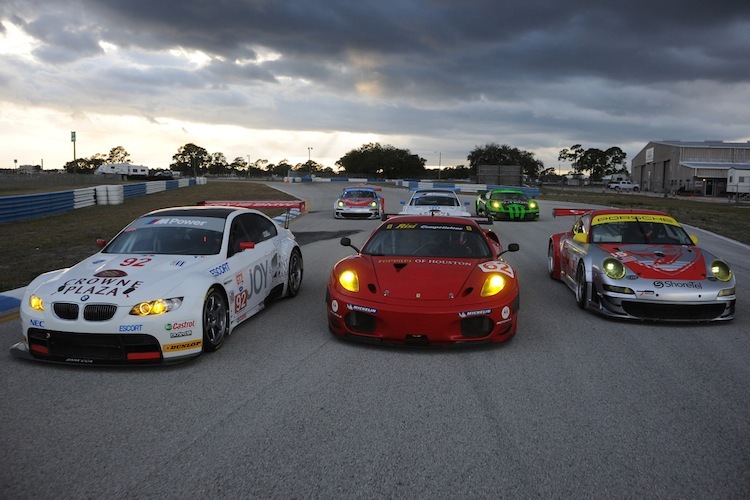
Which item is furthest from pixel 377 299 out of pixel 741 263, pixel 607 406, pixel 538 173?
pixel 538 173

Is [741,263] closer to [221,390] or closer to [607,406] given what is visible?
[607,406]

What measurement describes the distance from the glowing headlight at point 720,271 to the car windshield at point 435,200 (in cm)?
1040

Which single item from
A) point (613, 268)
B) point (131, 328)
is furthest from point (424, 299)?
point (613, 268)

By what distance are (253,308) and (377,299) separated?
1.79m

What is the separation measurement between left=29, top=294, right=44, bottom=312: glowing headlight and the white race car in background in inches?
467

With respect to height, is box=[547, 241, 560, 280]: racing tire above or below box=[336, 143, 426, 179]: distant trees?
below

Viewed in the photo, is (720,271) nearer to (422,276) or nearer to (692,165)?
(422,276)

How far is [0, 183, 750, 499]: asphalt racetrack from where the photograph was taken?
3.19 metres

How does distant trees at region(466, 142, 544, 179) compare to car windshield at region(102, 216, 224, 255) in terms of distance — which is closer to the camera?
car windshield at region(102, 216, 224, 255)

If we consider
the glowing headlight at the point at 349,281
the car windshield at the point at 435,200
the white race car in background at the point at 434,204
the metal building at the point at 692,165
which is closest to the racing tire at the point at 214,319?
the glowing headlight at the point at 349,281

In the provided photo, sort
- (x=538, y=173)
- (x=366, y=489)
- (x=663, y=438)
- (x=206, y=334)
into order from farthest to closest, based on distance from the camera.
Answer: (x=538, y=173), (x=206, y=334), (x=663, y=438), (x=366, y=489)

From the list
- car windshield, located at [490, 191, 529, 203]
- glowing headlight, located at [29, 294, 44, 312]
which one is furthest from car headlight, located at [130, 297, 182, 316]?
car windshield, located at [490, 191, 529, 203]

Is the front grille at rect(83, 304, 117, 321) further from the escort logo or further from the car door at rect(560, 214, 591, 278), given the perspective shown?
the car door at rect(560, 214, 591, 278)

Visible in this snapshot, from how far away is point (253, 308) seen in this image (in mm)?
6809
